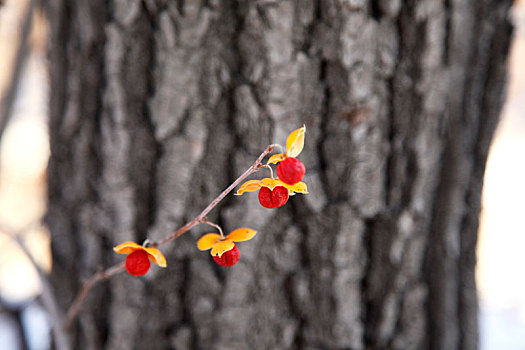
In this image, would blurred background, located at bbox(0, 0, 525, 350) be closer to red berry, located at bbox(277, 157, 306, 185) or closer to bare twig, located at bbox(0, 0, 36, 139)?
bare twig, located at bbox(0, 0, 36, 139)

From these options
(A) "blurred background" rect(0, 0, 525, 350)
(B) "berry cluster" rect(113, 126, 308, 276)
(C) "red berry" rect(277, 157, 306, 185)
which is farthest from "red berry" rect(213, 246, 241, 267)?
(A) "blurred background" rect(0, 0, 525, 350)

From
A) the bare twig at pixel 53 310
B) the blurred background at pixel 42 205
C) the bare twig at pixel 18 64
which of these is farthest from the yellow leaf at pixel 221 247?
the blurred background at pixel 42 205

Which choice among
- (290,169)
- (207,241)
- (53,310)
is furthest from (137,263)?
(53,310)

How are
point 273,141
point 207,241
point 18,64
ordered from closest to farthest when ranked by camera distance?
1. point 207,241
2. point 273,141
3. point 18,64

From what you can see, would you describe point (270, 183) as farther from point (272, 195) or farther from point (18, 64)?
point (18, 64)

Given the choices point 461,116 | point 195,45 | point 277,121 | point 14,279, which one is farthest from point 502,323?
point 14,279

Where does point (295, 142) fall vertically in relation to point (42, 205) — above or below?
below

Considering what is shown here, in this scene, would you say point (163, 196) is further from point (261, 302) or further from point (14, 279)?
point (14, 279)
